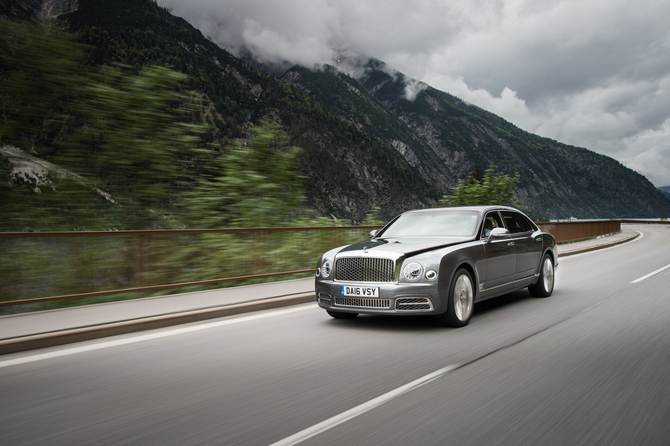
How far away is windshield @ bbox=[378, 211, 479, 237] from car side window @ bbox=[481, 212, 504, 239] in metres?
0.16

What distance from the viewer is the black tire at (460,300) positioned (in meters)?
6.23

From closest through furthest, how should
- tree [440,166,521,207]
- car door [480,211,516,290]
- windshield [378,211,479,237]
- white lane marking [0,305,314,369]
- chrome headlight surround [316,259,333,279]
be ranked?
white lane marking [0,305,314,369]
chrome headlight surround [316,259,333,279]
car door [480,211,516,290]
windshield [378,211,479,237]
tree [440,166,521,207]

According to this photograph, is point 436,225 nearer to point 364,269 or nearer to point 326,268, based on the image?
point 364,269

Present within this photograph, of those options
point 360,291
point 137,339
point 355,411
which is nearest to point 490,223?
point 360,291

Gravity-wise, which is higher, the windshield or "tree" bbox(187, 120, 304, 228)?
"tree" bbox(187, 120, 304, 228)

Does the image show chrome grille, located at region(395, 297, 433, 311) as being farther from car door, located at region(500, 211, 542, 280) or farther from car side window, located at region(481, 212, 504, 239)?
car door, located at region(500, 211, 542, 280)

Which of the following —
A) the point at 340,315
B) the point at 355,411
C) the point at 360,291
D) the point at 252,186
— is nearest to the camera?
the point at 355,411

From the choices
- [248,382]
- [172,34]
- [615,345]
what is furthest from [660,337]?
[172,34]

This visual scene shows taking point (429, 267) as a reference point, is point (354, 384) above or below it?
below

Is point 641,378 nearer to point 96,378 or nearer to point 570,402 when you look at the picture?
point 570,402

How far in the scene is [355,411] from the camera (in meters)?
3.53

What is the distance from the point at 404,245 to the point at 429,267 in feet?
2.20

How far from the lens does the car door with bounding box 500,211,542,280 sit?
8125 mm

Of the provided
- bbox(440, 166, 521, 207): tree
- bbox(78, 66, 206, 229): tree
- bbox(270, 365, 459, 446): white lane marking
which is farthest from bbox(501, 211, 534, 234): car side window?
bbox(440, 166, 521, 207): tree
